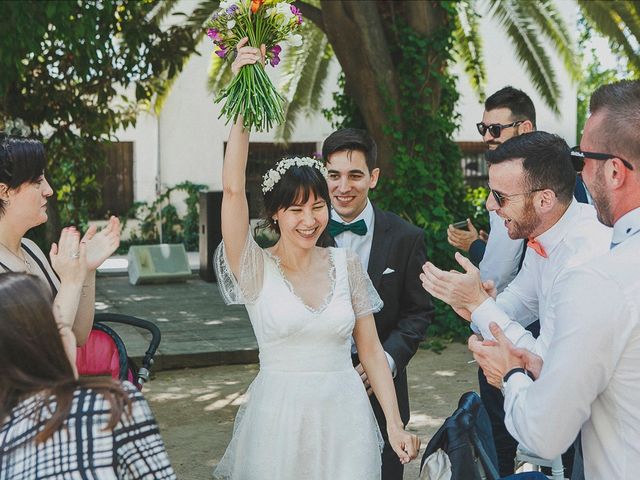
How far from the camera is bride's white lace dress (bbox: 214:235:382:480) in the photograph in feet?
10.5

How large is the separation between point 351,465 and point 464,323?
6.92 metres

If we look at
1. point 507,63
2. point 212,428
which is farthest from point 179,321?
point 507,63

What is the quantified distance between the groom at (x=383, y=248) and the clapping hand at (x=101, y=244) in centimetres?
95

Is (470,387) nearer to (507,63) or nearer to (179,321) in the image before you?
(179,321)

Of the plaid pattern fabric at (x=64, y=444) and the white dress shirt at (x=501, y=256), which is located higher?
the white dress shirt at (x=501, y=256)

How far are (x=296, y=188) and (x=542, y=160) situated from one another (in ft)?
3.07

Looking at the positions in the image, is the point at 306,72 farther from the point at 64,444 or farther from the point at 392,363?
the point at 64,444

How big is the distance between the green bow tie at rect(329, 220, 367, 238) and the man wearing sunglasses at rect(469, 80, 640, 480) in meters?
1.62

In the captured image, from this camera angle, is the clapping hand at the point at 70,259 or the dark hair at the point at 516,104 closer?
the clapping hand at the point at 70,259

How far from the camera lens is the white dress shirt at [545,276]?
9.89 ft

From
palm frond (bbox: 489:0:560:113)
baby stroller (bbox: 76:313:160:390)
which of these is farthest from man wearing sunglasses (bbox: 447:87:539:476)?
palm frond (bbox: 489:0:560:113)

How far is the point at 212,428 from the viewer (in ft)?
22.1

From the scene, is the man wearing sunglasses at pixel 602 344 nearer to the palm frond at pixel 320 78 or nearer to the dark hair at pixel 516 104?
the dark hair at pixel 516 104

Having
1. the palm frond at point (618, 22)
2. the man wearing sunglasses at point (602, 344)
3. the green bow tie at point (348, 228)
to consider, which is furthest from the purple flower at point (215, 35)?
the palm frond at point (618, 22)
